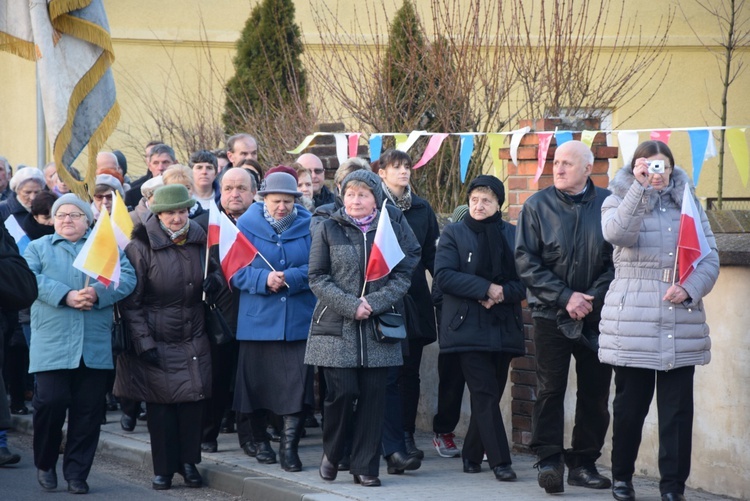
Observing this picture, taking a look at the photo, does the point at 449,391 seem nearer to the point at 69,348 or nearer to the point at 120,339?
the point at 120,339

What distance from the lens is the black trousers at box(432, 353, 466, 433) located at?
329 inches

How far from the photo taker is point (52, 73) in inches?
270

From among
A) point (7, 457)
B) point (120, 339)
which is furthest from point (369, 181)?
point (7, 457)

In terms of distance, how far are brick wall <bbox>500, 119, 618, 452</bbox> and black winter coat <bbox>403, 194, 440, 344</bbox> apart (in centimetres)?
63

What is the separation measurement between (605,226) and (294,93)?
9.69 metres

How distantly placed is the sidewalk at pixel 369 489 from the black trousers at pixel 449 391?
0.83 ft

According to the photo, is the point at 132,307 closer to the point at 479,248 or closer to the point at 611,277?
the point at 479,248

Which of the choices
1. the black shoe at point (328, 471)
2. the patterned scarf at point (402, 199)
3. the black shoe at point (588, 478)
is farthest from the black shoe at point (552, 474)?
the patterned scarf at point (402, 199)

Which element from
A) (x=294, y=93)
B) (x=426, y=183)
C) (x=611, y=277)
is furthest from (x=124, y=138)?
(x=611, y=277)

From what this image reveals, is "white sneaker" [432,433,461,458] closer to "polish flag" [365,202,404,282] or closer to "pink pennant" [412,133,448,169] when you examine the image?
"polish flag" [365,202,404,282]

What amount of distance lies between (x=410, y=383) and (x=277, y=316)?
1.21 metres

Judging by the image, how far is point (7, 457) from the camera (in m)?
8.46

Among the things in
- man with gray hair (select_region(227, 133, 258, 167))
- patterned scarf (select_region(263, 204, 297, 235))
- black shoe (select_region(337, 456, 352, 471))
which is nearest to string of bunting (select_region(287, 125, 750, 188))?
man with gray hair (select_region(227, 133, 258, 167))

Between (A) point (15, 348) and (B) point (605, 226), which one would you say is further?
(A) point (15, 348)
